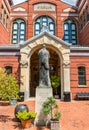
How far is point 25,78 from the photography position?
949 inches

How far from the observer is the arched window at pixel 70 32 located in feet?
114

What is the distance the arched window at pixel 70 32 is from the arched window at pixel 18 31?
253 inches

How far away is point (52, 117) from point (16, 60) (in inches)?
472

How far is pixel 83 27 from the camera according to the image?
3253cm

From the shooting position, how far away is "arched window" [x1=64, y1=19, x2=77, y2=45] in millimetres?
34844

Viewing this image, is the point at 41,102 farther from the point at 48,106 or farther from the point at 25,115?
the point at 25,115

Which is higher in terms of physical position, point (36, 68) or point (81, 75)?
point (36, 68)

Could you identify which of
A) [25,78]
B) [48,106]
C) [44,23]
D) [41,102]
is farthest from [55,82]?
[44,23]

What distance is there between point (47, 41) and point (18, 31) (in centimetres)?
1109

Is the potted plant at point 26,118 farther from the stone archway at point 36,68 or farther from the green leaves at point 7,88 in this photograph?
the stone archway at point 36,68

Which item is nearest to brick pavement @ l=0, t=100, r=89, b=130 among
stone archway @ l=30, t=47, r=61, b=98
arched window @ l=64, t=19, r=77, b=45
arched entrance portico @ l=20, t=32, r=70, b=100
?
arched entrance portico @ l=20, t=32, r=70, b=100

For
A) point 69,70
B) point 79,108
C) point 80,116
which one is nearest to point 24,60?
point 69,70

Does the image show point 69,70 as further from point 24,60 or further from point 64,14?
point 64,14

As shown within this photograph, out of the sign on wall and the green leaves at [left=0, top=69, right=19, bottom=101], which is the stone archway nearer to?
the sign on wall
